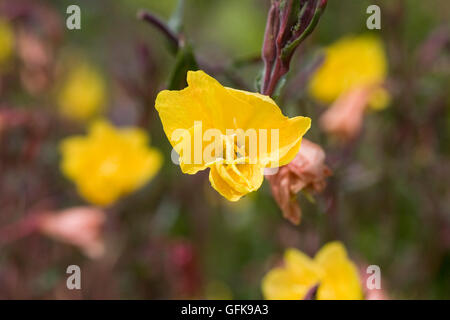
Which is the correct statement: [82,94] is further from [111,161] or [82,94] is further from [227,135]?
[227,135]

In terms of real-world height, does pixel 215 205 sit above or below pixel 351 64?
below

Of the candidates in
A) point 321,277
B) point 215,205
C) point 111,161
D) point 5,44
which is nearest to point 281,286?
point 321,277

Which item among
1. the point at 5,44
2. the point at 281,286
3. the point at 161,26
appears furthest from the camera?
the point at 5,44

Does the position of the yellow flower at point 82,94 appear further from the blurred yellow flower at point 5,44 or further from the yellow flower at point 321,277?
the yellow flower at point 321,277

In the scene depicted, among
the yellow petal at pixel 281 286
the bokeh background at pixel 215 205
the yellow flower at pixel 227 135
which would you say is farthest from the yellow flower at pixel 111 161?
the yellow flower at pixel 227 135

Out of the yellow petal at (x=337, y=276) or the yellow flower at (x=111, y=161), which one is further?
the yellow flower at (x=111, y=161)
